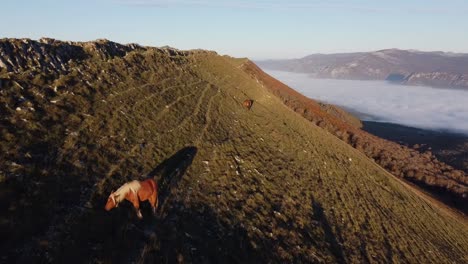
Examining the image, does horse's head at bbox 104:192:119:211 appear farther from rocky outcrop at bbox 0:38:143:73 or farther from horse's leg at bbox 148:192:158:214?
rocky outcrop at bbox 0:38:143:73

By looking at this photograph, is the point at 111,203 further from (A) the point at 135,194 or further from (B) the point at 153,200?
(B) the point at 153,200

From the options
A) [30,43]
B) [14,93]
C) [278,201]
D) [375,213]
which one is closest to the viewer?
[14,93]

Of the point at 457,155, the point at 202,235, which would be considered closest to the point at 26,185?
the point at 202,235

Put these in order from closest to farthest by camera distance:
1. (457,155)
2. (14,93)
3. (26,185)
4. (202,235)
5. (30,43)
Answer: (26,185) → (202,235) → (14,93) → (30,43) → (457,155)

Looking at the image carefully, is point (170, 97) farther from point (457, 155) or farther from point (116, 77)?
point (457, 155)

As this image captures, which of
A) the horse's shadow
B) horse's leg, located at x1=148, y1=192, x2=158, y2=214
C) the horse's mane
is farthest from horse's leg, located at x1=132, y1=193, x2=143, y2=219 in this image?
the horse's shadow

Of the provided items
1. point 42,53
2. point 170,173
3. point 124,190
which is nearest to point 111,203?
point 124,190

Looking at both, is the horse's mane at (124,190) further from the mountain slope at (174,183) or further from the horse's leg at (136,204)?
the mountain slope at (174,183)
